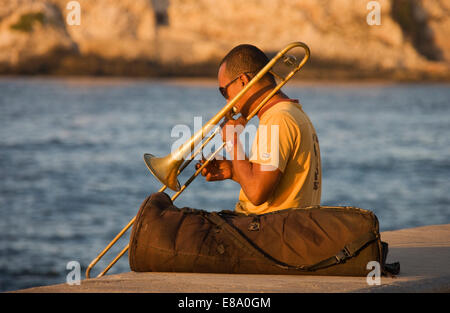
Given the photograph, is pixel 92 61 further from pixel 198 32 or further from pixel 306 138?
pixel 306 138

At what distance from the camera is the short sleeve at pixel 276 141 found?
4344mm

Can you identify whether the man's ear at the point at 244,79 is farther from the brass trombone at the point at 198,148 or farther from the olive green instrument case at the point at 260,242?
the olive green instrument case at the point at 260,242

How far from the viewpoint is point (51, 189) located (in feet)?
65.6

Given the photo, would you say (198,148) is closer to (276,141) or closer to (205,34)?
(276,141)

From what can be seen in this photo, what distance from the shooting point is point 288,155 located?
4.39m

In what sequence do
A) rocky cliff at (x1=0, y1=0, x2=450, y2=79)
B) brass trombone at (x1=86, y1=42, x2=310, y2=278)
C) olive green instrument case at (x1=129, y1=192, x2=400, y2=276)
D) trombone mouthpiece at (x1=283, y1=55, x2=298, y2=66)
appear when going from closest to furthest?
olive green instrument case at (x1=129, y1=192, x2=400, y2=276) < brass trombone at (x1=86, y1=42, x2=310, y2=278) < trombone mouthpiece at (x1=283, y1=55, x2=298, y2=66) < rocky cliff at (x1=0, y1=0, x2=450, y2=79)

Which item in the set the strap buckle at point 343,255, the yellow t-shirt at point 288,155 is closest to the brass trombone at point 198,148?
the yellow t-shirt at point 288,155

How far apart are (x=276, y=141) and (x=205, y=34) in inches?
2213

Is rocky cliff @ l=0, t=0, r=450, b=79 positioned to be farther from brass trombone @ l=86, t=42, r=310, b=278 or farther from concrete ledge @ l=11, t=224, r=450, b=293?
concrete ledge @ l=11, t=224, r=450, b=293

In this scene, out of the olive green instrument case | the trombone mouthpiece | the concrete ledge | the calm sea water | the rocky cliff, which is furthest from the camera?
the rocky cliff

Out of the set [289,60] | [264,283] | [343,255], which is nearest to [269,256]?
[264,283]

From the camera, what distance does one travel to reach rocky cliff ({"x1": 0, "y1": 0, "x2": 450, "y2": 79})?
58.1 meters

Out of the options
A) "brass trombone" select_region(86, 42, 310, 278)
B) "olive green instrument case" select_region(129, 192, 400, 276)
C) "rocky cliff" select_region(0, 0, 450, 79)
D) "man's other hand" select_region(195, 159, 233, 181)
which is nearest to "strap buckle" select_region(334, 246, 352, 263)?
"olive green instrument case" select_region(129, 192, 400, 276)

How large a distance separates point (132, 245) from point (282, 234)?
82 cm
